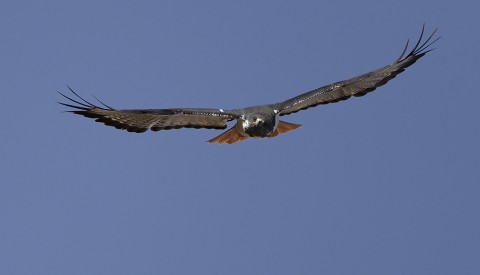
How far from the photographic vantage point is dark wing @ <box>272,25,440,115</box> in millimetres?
16547

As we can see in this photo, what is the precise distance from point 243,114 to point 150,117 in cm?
173

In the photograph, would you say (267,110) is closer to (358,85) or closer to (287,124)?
(287,124)

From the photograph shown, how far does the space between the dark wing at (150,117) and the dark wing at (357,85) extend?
153 centimetres

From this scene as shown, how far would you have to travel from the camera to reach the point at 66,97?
15.2 m

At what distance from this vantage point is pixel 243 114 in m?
15.7

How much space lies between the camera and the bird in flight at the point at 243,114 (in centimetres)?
1547

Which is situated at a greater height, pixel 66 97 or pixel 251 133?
pixel 66 97

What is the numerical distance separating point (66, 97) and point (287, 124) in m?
4.28

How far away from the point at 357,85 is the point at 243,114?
108 inches

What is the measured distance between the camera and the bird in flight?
15469 mm

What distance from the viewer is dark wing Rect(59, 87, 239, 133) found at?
15414 millimetres

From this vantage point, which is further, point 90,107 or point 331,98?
point 331,98

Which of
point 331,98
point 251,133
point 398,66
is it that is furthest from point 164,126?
point 398,66

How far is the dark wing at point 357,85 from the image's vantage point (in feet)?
54.3
